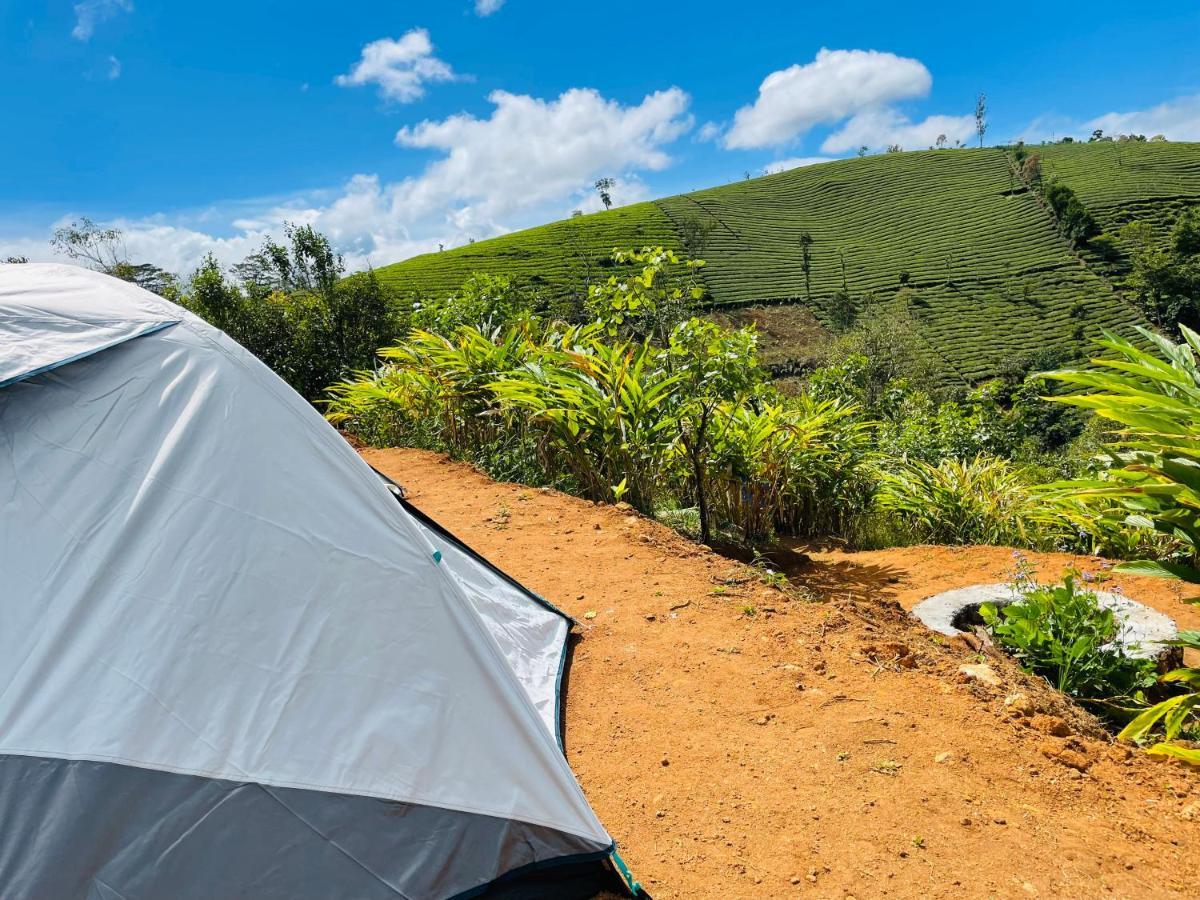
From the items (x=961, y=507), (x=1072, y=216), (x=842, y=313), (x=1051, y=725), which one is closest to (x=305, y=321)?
(x=961, y=507)

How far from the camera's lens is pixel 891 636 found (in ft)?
9.82

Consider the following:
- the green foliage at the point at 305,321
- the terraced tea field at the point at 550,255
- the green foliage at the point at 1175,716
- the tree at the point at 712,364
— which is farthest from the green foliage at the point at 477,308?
the terraced tea field at the point at 550,255

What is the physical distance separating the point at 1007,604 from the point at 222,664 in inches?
123

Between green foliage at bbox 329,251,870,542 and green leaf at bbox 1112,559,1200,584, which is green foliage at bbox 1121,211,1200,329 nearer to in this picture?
green foliage at bbox 329,251,870,542

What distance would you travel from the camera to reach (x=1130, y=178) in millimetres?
58188

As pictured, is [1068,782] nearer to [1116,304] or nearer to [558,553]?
Result: [558,553]

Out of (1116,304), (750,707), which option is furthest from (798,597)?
(1116,304)

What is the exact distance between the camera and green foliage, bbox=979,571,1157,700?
271 centimetres

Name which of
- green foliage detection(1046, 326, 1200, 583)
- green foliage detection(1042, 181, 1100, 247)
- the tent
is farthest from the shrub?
green foliage detection(1042, 181, 1100, 247)

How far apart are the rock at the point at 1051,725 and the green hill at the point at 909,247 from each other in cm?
3972

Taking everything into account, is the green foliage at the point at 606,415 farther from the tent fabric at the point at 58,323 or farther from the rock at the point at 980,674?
the tent fabric at the point at 58,323

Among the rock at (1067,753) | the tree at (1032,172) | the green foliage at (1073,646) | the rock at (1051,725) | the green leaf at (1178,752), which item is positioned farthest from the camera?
the tree at (1032,172)

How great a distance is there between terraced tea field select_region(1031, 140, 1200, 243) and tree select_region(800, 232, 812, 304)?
19926mm

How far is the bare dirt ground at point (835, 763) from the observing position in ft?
5.92
